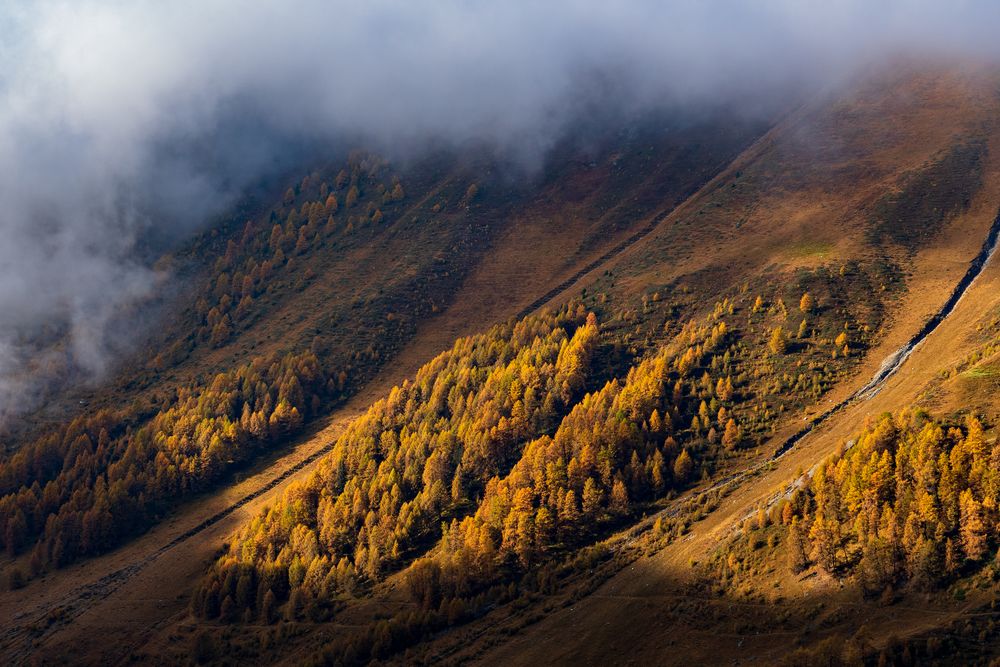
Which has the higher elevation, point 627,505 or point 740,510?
point 627,505

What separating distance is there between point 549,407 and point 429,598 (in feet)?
166

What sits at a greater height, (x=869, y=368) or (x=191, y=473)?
(x=191, y=473)

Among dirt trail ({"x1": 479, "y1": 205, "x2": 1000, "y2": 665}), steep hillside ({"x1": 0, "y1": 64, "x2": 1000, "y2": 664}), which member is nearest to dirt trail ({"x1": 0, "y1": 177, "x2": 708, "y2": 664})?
steep hillside ({"x1": 0, "y1": 64, "x2": 1000, "y2": 664})

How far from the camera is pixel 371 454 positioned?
583 ft

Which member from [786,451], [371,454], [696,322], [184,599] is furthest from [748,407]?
[184,599]

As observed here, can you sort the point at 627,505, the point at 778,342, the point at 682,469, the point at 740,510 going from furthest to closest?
1. the point at 778,342
2. the point at 682,469
3. the point at 627,505
4. the point at 740,510

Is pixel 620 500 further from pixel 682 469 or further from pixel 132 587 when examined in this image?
pixel 132 587

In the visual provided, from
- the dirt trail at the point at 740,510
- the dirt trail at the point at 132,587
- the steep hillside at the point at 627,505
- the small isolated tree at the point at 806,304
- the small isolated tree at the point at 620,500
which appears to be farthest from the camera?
the small isolated tree at the point at 806,304

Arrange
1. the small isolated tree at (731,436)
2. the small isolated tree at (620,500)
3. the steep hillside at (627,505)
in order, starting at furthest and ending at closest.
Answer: the small isolated tree at (731,436) → the small isolated tree at (620,500) → the steep hillside at (627,505)

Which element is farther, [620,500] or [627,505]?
[627,505]

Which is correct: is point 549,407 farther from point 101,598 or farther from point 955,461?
point 101,598

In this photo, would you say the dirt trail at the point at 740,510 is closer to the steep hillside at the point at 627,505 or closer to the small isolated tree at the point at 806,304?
the steep hillside at the point at 627,505

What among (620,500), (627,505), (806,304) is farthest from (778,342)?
(620,500)

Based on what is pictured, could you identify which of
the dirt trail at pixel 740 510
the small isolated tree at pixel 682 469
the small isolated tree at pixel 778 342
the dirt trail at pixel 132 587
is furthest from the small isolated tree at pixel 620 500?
the dirt trail at pixel 132 587
